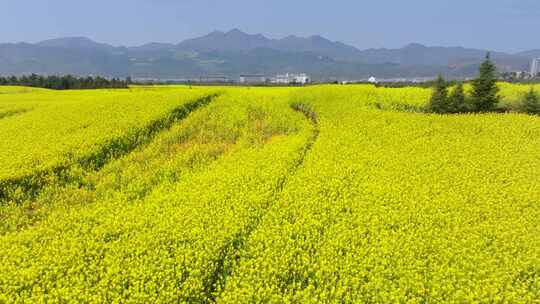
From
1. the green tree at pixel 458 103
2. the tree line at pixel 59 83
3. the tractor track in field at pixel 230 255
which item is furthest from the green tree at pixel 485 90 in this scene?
the tree line at pixel 59 83

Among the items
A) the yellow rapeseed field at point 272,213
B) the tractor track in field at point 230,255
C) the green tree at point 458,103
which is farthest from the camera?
the green tree at point 458,103

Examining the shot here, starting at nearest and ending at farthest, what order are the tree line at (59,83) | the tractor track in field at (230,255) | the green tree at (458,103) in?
the tractor track in field at (230,255) → the green tree at (458,103) → the tree line at (59,83)

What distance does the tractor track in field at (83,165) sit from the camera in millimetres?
16031

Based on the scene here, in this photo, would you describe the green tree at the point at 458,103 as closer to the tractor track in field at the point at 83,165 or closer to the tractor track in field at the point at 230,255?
the tractor track in field at the point at 230,255

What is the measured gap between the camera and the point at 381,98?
3628 centimetres

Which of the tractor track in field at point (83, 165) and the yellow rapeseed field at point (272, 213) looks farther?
the tractor track in field at point (83, 165)

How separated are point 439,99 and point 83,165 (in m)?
28.1

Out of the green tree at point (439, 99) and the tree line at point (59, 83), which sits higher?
the tree line at point (59, 83)

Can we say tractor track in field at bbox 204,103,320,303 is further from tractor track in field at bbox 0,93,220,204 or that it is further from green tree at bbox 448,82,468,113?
green tree at bbox 448,82,468,113

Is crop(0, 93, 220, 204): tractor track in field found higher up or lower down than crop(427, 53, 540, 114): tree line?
lower down

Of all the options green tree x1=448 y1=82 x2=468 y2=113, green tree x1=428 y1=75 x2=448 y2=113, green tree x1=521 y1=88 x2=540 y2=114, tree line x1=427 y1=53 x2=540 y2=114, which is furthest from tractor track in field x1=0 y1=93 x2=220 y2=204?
green tree x1=521 y1=88 x2=540 y2=114

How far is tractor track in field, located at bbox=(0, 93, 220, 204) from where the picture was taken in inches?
631

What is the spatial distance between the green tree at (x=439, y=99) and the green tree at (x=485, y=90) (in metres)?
2.21

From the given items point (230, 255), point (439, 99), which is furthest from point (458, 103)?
point (230, 255)
